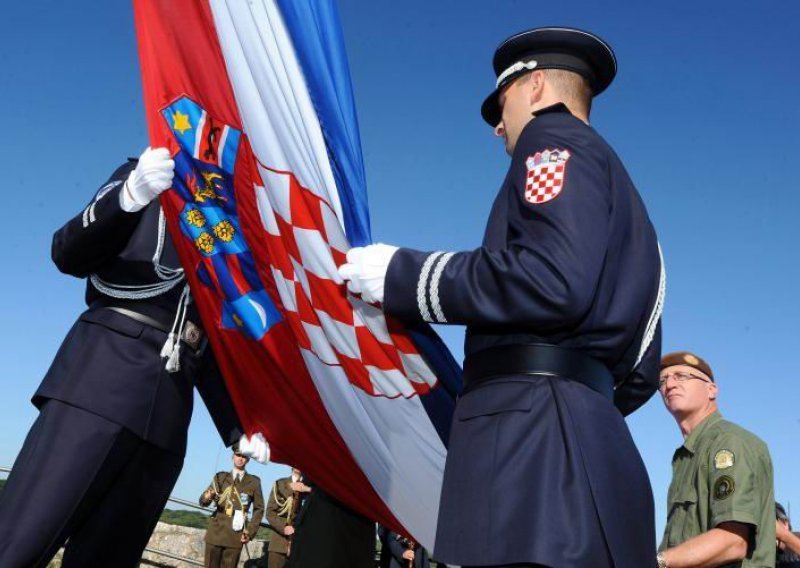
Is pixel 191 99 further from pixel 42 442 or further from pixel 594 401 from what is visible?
pixel 594 401

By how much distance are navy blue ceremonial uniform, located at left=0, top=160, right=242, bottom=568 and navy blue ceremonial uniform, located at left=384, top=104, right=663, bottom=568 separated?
1360 mm

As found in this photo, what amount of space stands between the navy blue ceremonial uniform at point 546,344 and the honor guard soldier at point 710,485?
1.53 meters

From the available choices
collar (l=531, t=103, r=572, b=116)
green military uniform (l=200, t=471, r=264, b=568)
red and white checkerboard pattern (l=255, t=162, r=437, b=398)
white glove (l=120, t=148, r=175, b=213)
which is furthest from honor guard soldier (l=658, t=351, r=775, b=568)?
green military uniform (l=200, t=471, r=264, b=568)

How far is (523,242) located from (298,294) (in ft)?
4.05

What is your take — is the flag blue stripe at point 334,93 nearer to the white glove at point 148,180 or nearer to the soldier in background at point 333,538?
the white glove at point 148,180

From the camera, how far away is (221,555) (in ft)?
45.0

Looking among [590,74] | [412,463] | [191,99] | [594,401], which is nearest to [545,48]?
[590,74]

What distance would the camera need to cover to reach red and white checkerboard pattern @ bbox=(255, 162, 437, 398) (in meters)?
3.04

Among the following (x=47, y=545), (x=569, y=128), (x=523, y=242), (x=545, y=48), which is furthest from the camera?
(x=47, y=545)

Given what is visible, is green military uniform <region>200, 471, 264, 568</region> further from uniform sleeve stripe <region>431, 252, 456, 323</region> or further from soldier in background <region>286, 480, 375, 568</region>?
uniform sleeve stripe <region>431, 252, 456, 323</region>

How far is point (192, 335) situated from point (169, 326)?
12 centimetres

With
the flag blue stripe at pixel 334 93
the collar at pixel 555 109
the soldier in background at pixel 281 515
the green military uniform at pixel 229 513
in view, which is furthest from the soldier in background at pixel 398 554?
the collar at pixel 555 109

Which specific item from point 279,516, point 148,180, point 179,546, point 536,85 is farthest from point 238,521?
point 536,85

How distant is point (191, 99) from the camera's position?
129 inches
